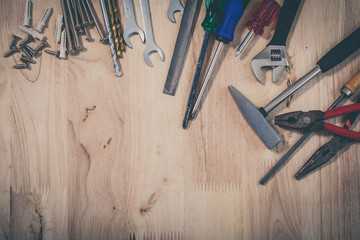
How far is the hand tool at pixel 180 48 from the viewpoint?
1093mm

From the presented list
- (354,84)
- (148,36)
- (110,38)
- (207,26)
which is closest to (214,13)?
(207,26)

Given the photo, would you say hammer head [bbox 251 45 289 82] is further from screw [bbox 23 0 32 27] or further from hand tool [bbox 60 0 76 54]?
screw [bbox 23 0 32 27]

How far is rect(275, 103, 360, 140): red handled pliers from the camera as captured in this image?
1051mm

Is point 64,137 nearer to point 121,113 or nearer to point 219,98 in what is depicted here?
point 121,113

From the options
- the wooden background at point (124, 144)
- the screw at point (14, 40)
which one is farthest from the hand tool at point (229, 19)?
the screw at point (14, 40)

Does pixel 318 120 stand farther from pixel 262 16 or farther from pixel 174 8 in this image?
pixel 174 8

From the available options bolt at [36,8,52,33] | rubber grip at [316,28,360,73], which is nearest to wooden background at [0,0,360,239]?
bolt at [36,8,52,33]

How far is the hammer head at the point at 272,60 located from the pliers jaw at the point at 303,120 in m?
0.16

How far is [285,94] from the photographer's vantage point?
1088 millimetres

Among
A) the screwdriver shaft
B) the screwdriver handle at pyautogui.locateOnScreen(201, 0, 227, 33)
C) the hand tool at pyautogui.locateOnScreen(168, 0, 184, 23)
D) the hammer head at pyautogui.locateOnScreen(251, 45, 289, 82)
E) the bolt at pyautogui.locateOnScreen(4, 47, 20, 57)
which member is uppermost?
the hand tool at pyautogui.locateOnScreen(168, 0, 184, 23)

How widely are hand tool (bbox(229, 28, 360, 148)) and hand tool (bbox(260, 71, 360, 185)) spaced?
0.10 metres

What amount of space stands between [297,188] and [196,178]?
0.44 meters

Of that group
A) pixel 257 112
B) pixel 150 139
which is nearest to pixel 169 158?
pixel 150 139

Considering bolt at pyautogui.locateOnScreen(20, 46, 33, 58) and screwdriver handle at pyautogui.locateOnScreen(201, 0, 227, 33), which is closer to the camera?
screwdriver handle at pyautogui.locateOnScreen(201, 0, 227, 33)
